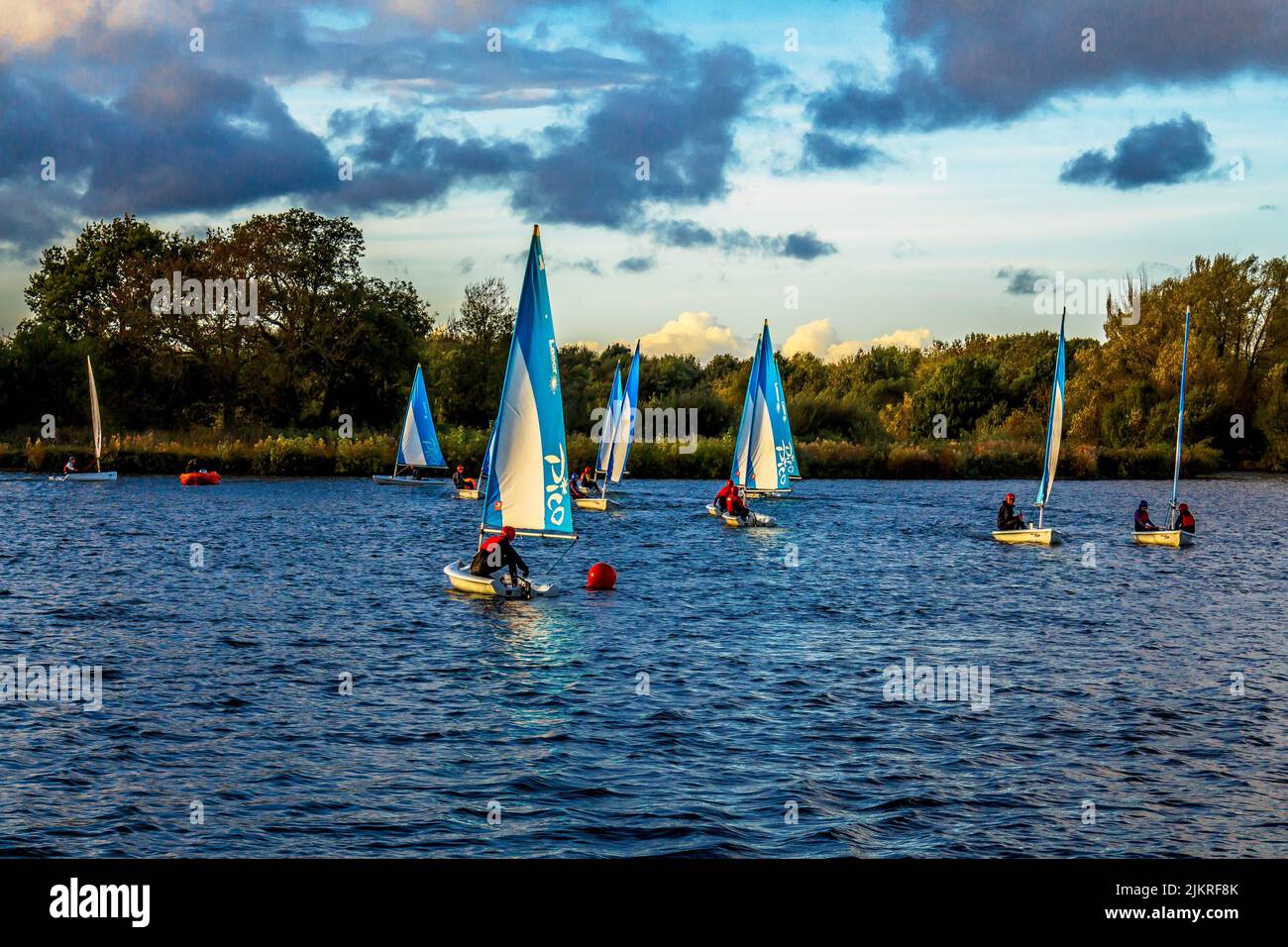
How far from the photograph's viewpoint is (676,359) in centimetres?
13162

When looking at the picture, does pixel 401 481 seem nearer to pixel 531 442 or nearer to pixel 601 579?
pixel 601 579

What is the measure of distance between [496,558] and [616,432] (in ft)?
105

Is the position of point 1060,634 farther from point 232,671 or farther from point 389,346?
point 389,346

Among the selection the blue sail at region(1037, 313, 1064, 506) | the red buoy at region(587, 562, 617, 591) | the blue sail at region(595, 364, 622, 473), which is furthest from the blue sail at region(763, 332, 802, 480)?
the red buoy at region(587, 562, 617, 591)

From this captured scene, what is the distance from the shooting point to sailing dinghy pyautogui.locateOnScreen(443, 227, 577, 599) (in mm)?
26375

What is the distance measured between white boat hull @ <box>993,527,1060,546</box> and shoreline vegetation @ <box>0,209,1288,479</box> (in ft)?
115

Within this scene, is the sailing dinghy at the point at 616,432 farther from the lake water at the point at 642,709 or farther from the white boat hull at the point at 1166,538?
the white boat hull at the point at 1166,538

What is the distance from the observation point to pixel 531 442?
27266 mm

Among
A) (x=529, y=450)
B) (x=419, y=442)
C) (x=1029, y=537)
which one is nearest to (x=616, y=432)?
(x=419, y=442)

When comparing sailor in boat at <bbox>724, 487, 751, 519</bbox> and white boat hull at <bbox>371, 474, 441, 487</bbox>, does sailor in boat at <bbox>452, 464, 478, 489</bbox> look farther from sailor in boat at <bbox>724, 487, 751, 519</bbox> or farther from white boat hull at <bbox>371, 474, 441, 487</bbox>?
sailor in boat at <bbox>724, 487, 751, 519</bbox>

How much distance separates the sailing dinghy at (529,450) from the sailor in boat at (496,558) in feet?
0.61

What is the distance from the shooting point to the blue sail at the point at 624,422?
187ft

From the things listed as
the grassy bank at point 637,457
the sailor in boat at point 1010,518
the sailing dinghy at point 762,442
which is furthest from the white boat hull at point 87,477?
the sailor in boat at point 1010,518
